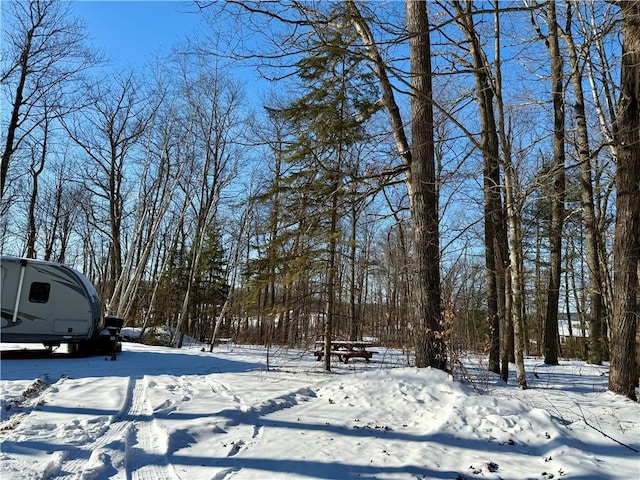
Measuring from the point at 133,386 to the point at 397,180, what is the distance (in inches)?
221

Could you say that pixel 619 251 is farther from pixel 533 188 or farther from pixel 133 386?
pixel 133 386

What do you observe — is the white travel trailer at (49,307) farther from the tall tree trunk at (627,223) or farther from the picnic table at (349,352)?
the tall tree trunk at (627,223)

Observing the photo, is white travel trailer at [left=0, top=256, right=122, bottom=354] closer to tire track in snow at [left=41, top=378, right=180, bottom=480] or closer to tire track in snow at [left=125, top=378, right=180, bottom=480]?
tire track in snow at [left=125, top=378, right=180, bottom=480]

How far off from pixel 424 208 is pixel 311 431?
402 centimetres

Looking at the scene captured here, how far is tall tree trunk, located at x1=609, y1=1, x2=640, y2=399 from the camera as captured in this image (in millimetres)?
6496

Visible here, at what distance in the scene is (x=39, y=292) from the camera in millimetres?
10008

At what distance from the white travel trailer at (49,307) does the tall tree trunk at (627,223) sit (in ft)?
35.9

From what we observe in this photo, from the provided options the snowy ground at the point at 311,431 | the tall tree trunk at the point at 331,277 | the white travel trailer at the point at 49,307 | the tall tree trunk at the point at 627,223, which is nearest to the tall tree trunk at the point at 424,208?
the snowy ground at the point at 311,431

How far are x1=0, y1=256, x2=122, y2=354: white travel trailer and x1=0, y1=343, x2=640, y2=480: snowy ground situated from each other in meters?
3.53

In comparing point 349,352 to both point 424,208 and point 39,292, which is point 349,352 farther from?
point 39,292

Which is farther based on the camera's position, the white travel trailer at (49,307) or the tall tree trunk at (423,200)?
the white travel trailer at (49,307)

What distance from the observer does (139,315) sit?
2598cm

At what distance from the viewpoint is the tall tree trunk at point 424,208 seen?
6.47 meters

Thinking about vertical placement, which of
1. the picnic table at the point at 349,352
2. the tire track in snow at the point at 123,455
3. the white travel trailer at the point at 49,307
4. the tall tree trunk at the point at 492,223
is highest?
the tall tree trunk at the point at 492,223
